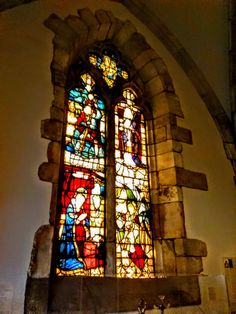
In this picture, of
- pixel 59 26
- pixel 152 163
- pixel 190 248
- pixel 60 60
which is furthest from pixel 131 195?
pixel 59 26

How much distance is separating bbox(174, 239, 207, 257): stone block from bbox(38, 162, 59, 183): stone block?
1278 millimetres

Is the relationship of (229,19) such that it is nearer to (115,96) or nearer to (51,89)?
(115,96)

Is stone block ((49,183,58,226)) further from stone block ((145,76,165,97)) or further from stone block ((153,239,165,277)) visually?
stone block ((145,76,165,97))

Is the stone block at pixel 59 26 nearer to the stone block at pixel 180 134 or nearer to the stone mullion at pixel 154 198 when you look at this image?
the stone mullion at pixel 154 198

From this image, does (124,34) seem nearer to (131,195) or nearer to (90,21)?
(90,21)

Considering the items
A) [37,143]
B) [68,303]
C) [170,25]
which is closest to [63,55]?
[37,143]

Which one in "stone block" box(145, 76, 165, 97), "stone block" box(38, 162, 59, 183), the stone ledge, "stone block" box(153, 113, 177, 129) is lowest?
the stone ledge

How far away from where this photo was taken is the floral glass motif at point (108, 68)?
3.31 m

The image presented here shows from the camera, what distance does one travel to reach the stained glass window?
2457mm

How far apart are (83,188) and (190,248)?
3.69 ft

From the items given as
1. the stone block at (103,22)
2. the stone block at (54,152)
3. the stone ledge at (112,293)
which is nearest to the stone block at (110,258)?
the stone ledge at (112,293)

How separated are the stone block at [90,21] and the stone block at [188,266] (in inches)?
95.1

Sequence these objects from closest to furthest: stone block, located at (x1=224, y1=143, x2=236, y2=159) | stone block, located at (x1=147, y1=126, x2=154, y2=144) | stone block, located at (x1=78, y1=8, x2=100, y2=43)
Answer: stone block, located at (x1=78, y1=8, x2=100, y2=43), stone block, located at (x1=147, y1=126, x2=154, y2=144), stone block, located at (x1=224, y1=143, x2=236, y2=159)

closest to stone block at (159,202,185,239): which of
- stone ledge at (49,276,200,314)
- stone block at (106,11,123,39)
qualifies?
stone ledge at (49,276,200,314)
